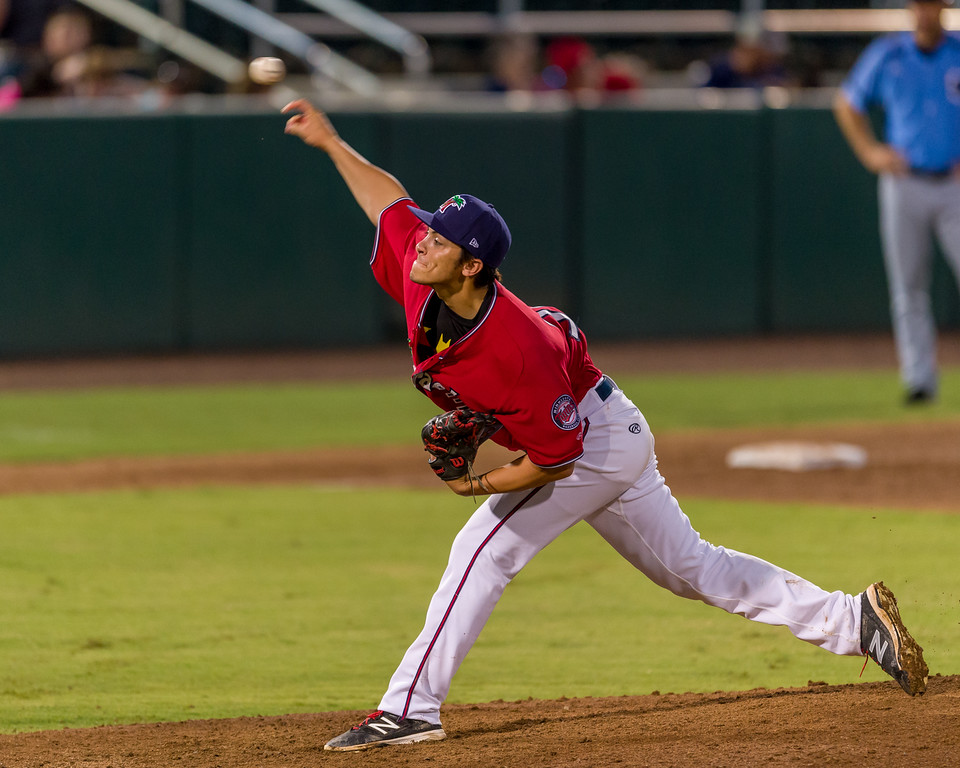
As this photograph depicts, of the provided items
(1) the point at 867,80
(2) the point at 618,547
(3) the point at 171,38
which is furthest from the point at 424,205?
(2) the point at 618,547

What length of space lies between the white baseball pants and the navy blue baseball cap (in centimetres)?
55

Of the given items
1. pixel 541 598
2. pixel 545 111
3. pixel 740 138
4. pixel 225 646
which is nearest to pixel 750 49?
pixel 740 138

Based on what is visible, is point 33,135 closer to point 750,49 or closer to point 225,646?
point 750,49

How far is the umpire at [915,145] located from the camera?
10219 millimetres

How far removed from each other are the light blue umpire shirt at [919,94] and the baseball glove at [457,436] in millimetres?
7126

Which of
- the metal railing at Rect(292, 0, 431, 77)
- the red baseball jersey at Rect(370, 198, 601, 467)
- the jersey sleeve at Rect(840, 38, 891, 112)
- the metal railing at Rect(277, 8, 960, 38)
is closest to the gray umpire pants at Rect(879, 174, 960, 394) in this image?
the jersey sleeve at Rect(840, 38, 891, 112)

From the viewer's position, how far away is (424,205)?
14.0m

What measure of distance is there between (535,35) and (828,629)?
13126mm

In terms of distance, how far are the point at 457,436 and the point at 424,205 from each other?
10.3m

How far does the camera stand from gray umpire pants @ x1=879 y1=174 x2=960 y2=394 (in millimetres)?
10227

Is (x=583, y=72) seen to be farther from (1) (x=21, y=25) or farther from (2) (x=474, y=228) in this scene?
(2) (x=474, y=228)

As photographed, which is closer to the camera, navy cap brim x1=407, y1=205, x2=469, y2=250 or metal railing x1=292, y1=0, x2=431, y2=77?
navy cap brim x1=407, y1=205, x2=469, y2=250

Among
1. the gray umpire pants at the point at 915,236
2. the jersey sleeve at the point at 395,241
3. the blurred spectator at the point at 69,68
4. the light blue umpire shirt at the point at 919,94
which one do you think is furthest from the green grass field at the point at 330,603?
the blurred spectator at the point at 69,68

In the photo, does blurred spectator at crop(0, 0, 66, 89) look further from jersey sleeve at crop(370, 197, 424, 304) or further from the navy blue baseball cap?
the navy blue baseball cap
